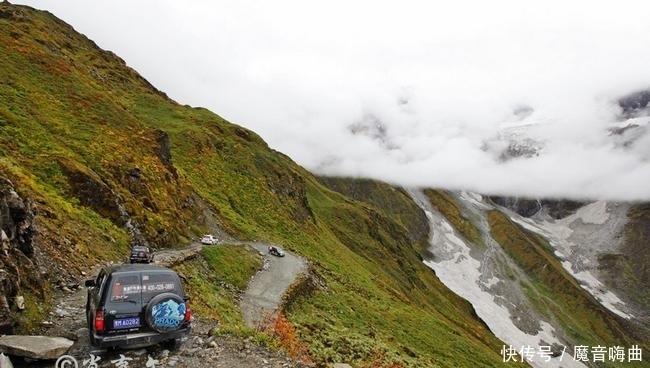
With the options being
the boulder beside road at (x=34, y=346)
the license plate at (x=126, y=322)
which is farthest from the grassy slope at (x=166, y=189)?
the boulder beside road at (x=34, y=346)

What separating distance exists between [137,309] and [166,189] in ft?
115

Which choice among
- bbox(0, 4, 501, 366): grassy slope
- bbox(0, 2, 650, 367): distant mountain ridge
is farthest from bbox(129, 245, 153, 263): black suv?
bbox(0, 4, 501, 366): grassy slope

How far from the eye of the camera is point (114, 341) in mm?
13758

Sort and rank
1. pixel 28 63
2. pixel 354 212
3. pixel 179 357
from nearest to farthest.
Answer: pixel 179 357 → pixel 28 63 → pixel 354 212

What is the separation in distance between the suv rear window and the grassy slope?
7762 millimetres

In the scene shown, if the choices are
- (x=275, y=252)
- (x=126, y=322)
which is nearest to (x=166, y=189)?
(x=275, y=252)

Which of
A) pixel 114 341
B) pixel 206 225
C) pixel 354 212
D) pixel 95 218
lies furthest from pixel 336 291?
pixel 354 212

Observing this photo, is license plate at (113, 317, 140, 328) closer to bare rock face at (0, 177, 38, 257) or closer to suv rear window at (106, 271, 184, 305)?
suv rear window at (106, 271, 184, 305)

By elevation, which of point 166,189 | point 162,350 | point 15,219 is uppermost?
point 166,189

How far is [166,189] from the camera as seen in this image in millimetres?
47469

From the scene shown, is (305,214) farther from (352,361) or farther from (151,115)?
(352,361)

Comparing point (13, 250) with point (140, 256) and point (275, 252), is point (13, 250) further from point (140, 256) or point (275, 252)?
point (275, 252)

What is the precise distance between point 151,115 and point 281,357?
283 ft

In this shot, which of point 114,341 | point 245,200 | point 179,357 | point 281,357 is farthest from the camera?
point 245,200
